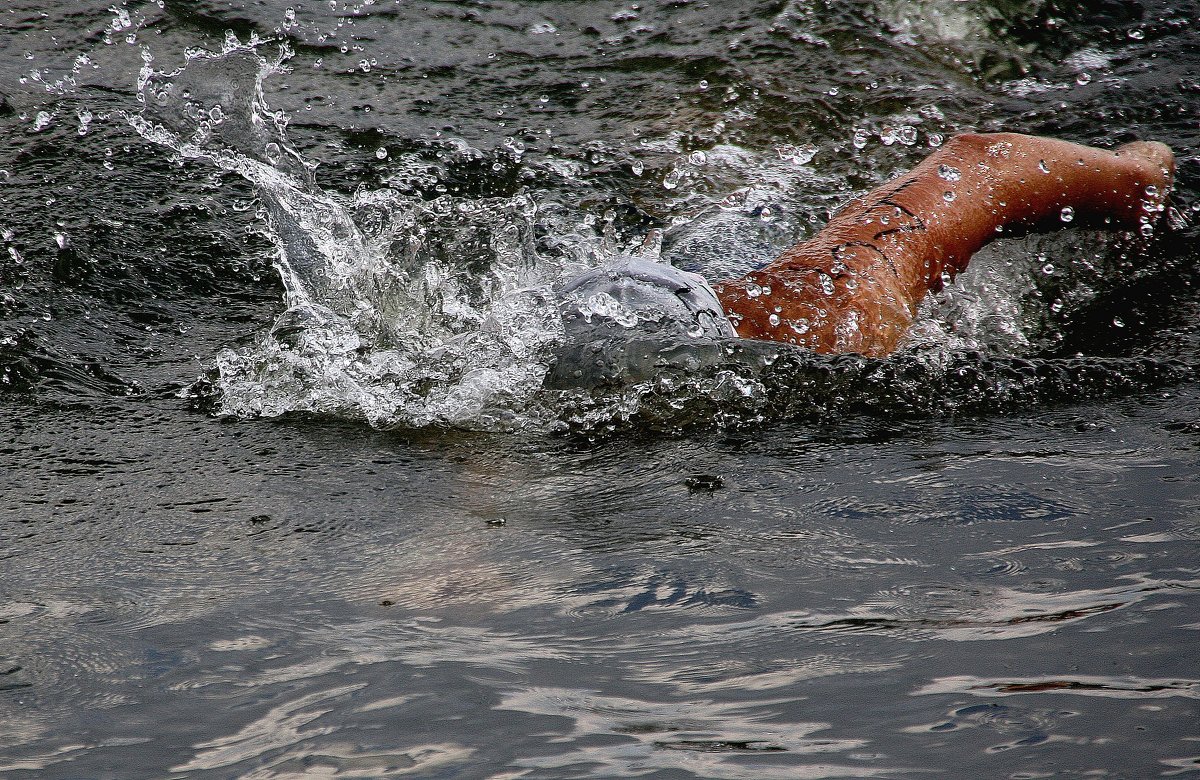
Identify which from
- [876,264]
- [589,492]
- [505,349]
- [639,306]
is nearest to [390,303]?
[505,349]

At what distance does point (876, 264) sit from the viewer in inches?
134

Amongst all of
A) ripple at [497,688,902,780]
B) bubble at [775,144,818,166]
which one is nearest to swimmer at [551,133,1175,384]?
bubble at [775,144,818,166]

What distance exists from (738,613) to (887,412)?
3.63 ft

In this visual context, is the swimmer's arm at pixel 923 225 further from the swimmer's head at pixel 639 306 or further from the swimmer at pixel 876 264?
the swimmer's head at pixel 639 306

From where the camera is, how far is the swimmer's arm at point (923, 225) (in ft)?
10.5

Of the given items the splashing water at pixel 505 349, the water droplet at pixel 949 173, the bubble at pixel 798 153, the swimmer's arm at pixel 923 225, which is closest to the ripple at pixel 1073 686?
the splashing water at pixel 505 349

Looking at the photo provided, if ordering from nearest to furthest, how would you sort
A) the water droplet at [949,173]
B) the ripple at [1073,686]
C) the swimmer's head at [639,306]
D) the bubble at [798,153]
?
1. the ripple at [1073,686]
2. the swimmer's head at [639,306]
3. the water droplet at [949,173]
4. the bubble at [798,153]

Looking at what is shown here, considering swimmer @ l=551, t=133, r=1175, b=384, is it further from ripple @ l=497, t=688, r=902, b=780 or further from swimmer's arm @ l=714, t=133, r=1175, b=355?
ripple @ l=497, t=688, r=902, b=780

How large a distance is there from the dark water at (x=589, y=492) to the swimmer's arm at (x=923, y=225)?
0.55 ft

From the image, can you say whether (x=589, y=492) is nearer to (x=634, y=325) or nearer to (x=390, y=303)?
(x=634, y=325)

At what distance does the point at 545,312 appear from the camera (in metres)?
3.14

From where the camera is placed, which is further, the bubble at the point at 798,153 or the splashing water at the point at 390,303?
the bubble at the point at 798,153

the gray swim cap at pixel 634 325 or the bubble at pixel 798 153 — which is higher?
the bubble at pixel 798 153

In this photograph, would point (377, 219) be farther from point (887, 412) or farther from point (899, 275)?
point (887, 412)
